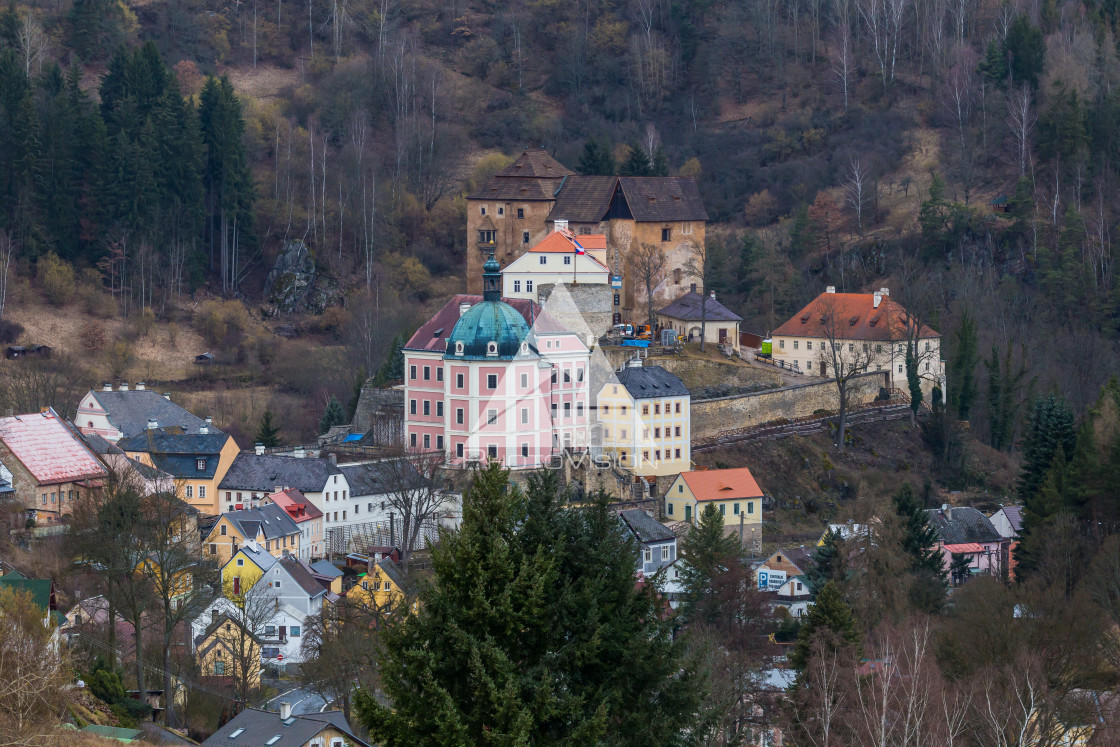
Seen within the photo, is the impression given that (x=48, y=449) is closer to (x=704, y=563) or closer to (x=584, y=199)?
(x=704, y=563)

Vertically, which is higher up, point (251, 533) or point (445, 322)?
point (445, 322)

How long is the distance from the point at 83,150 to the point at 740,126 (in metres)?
37.7

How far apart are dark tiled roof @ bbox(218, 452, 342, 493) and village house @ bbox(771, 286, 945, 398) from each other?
68.2ft

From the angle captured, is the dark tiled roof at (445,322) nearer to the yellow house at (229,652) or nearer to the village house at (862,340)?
the village house at (862,340)

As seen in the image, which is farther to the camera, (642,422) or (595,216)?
(595,216)

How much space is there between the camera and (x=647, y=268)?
2613 inches

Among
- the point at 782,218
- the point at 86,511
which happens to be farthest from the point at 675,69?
the point at 86,511

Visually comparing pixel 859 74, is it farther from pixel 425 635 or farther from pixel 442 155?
pixel 425 635

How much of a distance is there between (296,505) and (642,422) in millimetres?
11513

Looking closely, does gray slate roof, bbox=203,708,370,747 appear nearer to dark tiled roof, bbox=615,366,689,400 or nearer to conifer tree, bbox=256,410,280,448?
dark tiled roof, bbox=615,366,689,400

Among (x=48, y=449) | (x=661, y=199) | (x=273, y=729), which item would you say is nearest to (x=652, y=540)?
(x=48, y=449)

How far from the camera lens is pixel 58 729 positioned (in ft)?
85.2

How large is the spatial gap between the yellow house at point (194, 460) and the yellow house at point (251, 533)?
324 centimetres

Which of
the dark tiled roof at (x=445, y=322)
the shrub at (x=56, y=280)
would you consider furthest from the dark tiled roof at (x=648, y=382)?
the shrub at (x=56, y=280)
